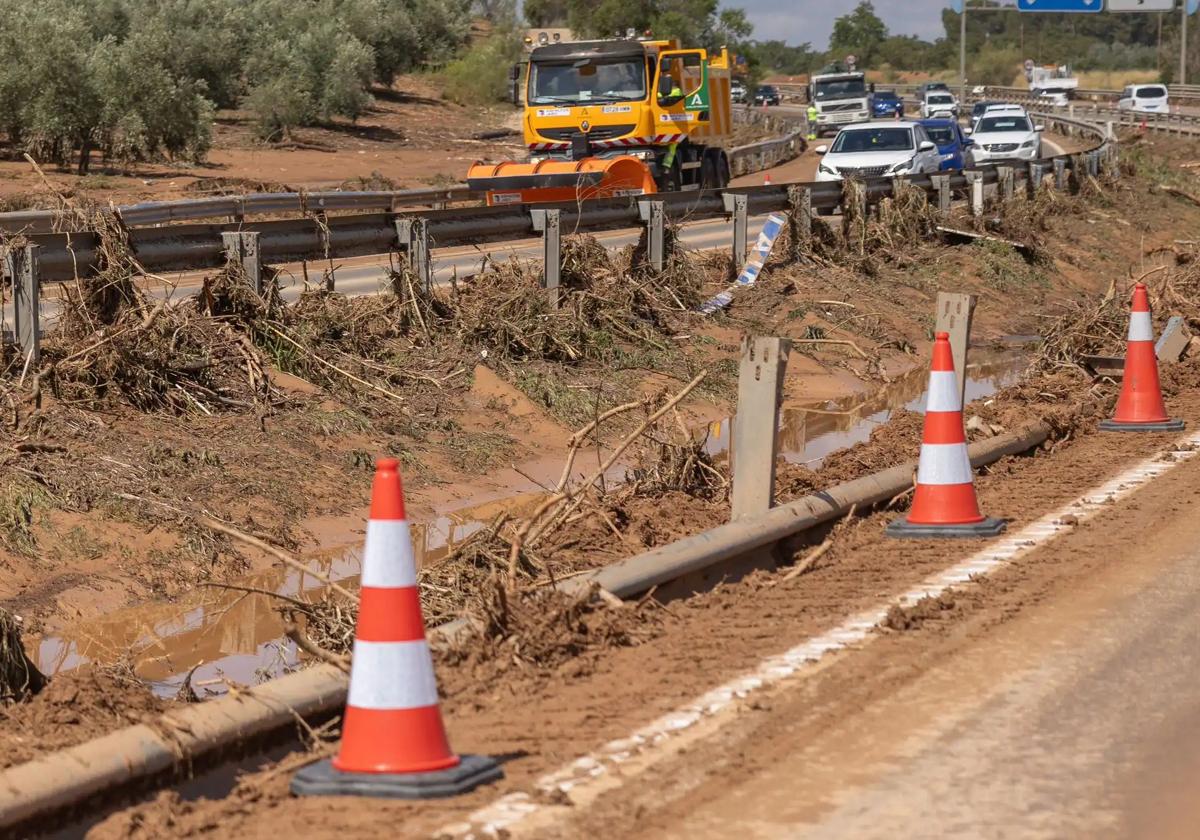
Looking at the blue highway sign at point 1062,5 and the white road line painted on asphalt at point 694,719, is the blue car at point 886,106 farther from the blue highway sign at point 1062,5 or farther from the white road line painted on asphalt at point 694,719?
the white road line painted on asphalt at point 694,719

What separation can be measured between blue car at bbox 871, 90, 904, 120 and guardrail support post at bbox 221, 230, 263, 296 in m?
54.0

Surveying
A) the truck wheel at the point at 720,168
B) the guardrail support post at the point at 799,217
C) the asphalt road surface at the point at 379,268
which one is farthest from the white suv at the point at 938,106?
the guardrail support post at the point at 799,217

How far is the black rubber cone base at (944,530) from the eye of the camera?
28.2 feet

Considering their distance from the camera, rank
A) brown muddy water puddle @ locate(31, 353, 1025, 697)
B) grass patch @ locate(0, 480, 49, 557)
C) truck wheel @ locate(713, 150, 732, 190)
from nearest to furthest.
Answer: brown muddy water puddle @ locate(31, 353, 1025, 697) < grass patch @ locate(0, 480, 49, 557) < truck wheel @ locate(713, 150, 732, 190)

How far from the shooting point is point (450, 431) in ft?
40.1

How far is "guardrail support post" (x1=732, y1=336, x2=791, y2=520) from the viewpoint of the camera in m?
8.27

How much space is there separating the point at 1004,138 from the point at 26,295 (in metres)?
39.3

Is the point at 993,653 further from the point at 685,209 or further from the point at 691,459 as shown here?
the point at 685,209

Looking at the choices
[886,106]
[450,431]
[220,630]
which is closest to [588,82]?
[450,431]

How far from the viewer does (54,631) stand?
8.05m

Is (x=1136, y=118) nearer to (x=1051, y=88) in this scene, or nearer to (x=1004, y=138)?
(x=1004, y=138)

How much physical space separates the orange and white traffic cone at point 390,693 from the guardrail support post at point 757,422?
348cm

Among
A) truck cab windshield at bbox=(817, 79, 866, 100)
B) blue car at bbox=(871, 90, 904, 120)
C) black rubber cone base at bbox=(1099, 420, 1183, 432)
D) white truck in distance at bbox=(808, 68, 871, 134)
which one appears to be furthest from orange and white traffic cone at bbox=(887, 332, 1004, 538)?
truck cab windshield at bbox=(817, 79, 866, 100)

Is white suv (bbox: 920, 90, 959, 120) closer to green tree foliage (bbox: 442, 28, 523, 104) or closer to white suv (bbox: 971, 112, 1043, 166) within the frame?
green tree foliage (bbox: 442, 28, 523, 104)
